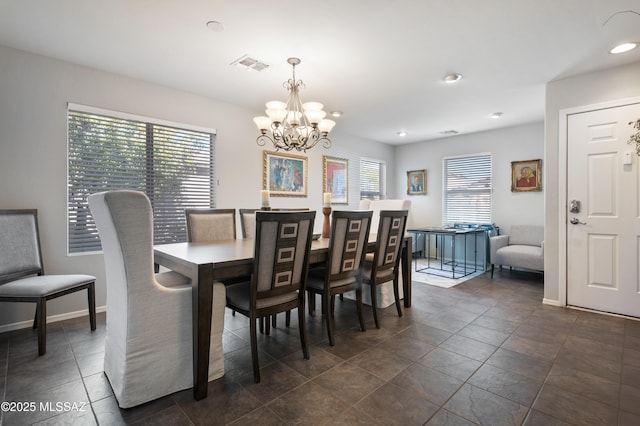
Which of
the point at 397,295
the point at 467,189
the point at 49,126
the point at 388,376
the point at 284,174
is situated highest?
the point at 49,126

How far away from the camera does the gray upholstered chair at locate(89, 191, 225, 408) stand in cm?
161

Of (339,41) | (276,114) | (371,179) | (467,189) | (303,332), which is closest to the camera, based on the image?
(303,332)

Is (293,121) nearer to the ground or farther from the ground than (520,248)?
farther from the ground

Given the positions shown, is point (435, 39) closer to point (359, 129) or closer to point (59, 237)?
point (359, 129)

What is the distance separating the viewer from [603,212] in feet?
10.3

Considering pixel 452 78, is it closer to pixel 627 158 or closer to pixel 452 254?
pixel 627 158

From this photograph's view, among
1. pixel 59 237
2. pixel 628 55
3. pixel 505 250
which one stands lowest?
pixel 505 250

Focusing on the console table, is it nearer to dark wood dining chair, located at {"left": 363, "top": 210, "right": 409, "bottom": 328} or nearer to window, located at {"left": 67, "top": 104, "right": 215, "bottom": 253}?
dark wood dining chair, located at {"left": 363, "top": 210, "right": 409, "bottom": 328}

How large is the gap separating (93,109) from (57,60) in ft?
1.60

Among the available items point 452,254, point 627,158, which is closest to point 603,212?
point 627,158

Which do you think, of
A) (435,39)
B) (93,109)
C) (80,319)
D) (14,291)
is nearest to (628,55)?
(435,39)

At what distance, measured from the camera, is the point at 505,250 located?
15.9 ft

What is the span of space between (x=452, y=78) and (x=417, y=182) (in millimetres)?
3576

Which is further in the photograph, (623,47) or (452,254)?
(452,254)
